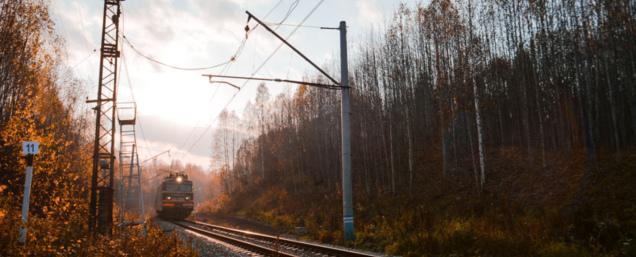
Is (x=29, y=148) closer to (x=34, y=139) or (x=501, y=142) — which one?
(x=34, y=139)

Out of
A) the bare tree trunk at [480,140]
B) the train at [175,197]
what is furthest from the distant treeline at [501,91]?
the train at [175,197]

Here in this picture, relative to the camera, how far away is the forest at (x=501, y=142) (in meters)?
11.4

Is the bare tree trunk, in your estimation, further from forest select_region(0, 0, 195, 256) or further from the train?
the train

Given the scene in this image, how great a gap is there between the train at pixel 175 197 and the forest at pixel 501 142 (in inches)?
235

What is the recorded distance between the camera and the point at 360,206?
23.2 meters

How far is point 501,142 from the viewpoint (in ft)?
87.8

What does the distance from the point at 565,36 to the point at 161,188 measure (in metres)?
29.5

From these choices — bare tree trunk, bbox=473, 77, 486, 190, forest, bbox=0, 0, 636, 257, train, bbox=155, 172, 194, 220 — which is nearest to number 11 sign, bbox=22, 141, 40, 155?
forest, bbox=0, 0, 636, 257

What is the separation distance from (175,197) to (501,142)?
24090 millimetres

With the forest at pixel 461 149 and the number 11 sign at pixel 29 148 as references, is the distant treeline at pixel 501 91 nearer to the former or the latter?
the forest at pixel 461 149

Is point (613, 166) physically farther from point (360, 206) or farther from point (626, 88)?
point (360, 206)

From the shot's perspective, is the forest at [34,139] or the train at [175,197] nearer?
the forest at [34,139]

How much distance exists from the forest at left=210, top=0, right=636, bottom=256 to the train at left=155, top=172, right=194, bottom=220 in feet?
19.5

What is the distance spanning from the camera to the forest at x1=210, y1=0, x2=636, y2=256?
1136cm
